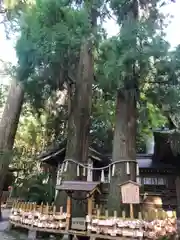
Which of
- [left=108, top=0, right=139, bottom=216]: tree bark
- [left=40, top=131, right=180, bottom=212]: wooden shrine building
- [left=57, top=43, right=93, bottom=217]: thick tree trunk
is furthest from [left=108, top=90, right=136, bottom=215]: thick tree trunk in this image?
[left=40, top=131, right=180, bottom=212]: wooden shrine building

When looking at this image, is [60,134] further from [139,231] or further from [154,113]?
[139,231]

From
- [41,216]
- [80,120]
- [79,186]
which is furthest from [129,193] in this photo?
[80,120]

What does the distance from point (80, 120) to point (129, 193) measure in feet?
11.8

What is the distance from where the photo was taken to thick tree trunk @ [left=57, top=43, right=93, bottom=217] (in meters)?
9.23

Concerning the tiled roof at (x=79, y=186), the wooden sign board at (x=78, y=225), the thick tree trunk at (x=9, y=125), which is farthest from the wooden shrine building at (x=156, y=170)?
the tiled roof at (x=79, y=186)

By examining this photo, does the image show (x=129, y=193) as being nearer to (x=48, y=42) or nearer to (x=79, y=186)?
(x=79, y=186)

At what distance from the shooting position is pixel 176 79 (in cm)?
812

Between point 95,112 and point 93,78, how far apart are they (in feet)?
17.2

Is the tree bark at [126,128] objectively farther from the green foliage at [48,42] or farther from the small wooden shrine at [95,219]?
the green foliage at [48,42]

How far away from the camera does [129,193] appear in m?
7.15

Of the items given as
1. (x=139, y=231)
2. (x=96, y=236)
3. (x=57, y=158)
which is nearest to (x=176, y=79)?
(x=139, y=231)

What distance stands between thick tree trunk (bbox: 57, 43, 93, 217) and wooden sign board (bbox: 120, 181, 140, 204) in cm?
229

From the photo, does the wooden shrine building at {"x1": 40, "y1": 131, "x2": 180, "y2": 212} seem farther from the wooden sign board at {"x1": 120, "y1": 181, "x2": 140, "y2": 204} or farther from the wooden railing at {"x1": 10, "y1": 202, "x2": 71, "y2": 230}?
the wooden sign board at {"x1": 120, "y1": 181, "x2": 140, "y2": 204}

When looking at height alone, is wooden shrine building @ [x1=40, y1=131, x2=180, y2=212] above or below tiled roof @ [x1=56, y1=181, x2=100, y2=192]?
above
